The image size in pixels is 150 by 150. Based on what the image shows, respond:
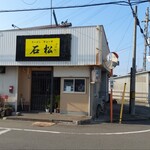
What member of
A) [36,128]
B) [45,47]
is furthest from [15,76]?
→ [36,128]

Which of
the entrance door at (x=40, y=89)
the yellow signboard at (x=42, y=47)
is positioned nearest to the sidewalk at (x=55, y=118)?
the entrance door at (x=40, y=89)

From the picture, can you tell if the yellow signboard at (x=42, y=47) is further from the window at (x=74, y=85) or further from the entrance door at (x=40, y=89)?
the window at (x=74, y=85)

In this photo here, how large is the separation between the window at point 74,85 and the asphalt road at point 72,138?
411cm

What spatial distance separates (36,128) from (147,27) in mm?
33421

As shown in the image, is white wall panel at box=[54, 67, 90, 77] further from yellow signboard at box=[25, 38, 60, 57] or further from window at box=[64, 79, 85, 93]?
yellow signboard at box=[25, 38, 60, 57]

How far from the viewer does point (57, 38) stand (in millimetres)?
20109

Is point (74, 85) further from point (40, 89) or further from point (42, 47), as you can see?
point (42, 47)

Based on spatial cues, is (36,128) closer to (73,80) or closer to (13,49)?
(73,80)

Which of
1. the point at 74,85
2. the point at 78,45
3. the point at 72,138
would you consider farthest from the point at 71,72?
the point at 72,138

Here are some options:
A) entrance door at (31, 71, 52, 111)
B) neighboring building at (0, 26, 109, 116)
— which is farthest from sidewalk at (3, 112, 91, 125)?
entrance door at (31, 71, 52, 111)

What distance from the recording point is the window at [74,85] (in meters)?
20.2

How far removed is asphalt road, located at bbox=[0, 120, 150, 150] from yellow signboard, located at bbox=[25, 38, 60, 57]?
18.0ft

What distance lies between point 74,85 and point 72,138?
790 cm

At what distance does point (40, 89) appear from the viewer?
21578 mm
